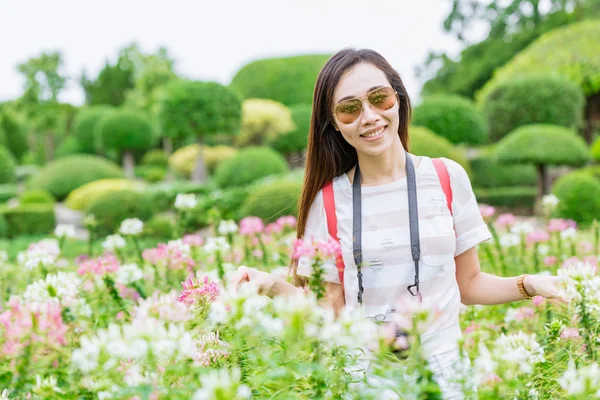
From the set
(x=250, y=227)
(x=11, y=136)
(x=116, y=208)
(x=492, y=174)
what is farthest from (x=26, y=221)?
(x=11, y=136)

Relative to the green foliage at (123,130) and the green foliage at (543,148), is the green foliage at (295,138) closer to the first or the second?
the green foliage at (123,130)

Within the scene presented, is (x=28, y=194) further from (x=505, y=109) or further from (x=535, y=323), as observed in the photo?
(x=535, y=323)

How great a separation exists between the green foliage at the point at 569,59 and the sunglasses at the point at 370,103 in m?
14.9

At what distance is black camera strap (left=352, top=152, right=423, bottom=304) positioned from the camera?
1.45m

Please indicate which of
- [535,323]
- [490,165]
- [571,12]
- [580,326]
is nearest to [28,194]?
[490,165]

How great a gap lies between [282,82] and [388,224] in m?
22.7

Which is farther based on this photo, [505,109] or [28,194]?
[505,109]

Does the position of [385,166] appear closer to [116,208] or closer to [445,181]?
[445,181]

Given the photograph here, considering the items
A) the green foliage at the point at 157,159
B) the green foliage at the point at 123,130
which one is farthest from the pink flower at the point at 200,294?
the green foliage at the point at 157,159

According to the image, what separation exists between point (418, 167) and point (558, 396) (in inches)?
26.1

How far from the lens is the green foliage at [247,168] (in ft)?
40.5

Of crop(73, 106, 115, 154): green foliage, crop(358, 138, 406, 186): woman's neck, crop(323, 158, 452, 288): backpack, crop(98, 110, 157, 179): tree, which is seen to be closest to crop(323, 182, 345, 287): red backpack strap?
crop(323, 158, 452, 288): backpack

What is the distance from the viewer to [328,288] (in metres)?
1.58

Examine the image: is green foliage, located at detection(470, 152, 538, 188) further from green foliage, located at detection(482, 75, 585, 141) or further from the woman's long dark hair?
the woman's long dark hair
